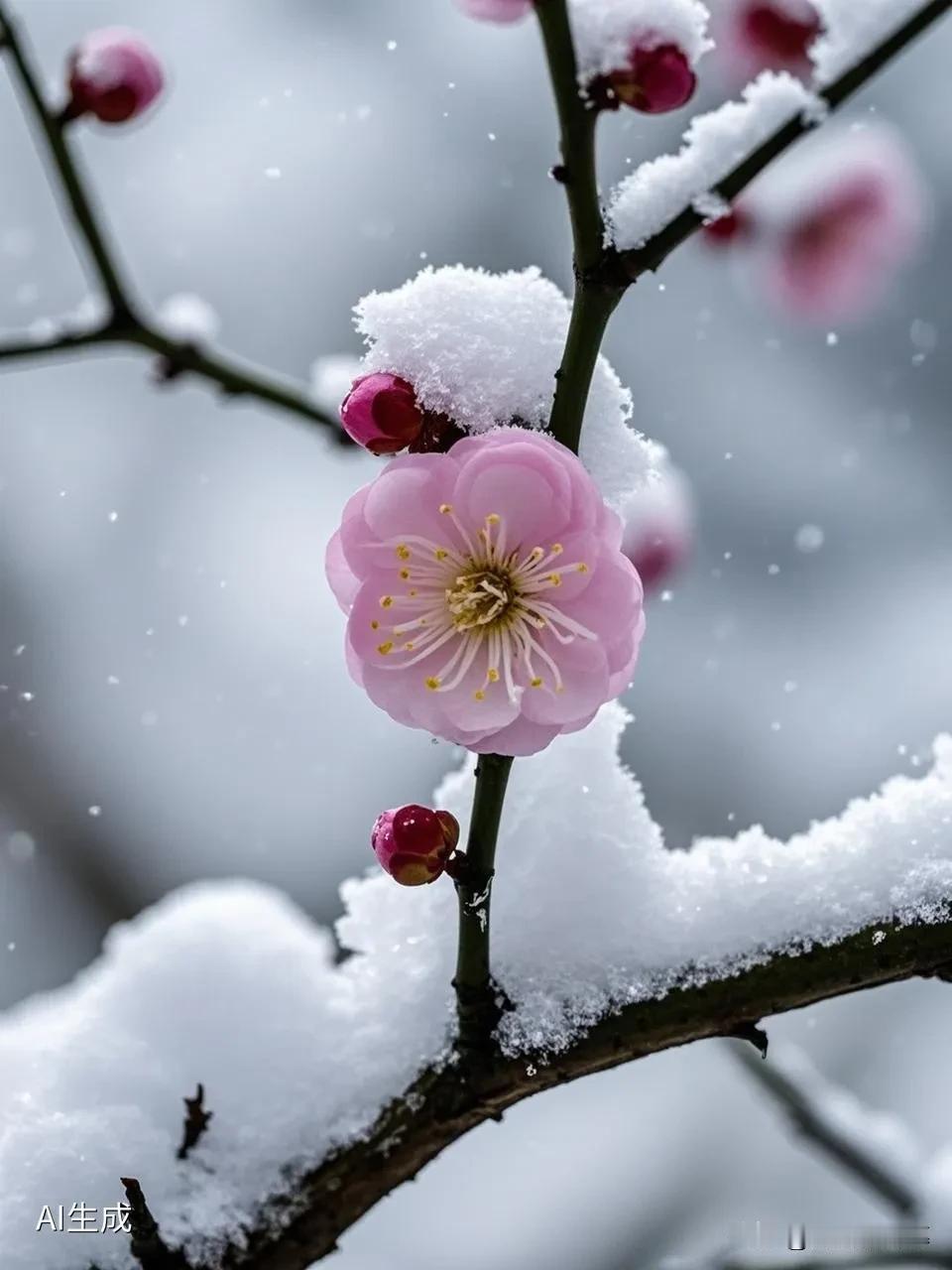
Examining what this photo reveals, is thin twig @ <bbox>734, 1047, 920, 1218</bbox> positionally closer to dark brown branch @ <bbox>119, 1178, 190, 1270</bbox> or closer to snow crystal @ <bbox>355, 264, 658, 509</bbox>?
dark brown branch @ <bbox>119, 1178, 190, 1270</bbox>

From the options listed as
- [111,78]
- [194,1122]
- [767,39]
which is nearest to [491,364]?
[194,1122]

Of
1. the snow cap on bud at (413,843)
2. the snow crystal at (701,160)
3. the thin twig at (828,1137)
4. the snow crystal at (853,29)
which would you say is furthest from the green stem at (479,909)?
the thin twig at (828,1137)

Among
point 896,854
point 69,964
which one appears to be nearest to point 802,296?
point 896,854

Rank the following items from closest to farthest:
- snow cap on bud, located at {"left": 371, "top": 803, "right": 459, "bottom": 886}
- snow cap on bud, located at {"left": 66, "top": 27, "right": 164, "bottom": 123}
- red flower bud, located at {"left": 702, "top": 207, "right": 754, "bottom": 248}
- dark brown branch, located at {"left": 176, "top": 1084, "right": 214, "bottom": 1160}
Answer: snow cap on bud, located at {"left": 371, "top": 803, "right": 459, "bottom": 886}
dark brown branch, located at {"left": 176, "top": 1084, "right": 214, "bottom": 1160}
snow cap on bud, located at {"left": 66, "top": 27, "right": 164, "bottom": 123}
red flower bud, located at {"left": 702, "top": 207, "right": 754, "bottom": 248}

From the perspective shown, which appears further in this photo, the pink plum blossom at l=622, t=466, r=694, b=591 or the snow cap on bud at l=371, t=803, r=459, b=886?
the pink plum blossom at l=622, t=466, r=694, b=591

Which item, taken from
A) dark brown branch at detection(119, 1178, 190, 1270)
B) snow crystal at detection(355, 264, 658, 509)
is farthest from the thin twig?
snow crystal at detection(355, 264, 658, 509)
